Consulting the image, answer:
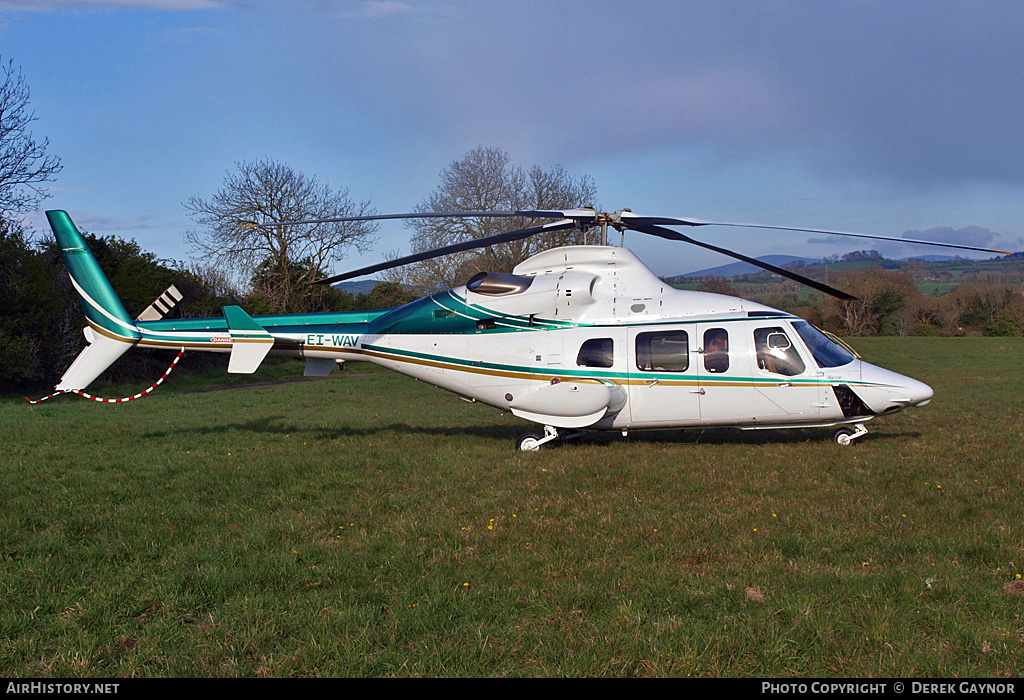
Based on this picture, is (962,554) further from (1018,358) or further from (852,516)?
(1018,358)

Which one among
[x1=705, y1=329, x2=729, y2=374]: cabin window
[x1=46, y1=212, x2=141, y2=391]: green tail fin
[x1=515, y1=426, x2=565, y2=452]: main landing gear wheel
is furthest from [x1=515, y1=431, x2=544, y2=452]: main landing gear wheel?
[x1=46, y1=212, x2=141, y2=391]: green tail fin

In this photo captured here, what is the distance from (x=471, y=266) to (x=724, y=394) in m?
29.4

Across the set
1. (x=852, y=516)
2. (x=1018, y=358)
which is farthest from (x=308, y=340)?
(x=1018, y=358)

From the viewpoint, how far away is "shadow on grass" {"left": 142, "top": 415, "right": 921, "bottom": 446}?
36.1ft

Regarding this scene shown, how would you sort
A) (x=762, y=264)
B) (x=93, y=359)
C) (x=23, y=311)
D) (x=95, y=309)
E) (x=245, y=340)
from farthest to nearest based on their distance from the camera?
(x=23, y=311) < (x=95, y=309) < (x=93, y=359) < (x=245, y=340) < (x=762, y=264)

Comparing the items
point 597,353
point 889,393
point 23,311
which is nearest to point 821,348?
point 889,393

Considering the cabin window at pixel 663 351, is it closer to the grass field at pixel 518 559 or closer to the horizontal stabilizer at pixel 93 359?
the grass field at pixel 518 559

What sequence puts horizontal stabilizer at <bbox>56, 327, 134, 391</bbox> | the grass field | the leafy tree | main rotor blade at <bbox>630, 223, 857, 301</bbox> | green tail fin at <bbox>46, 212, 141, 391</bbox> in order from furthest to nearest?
the leafy tree → green tail fin at <bbox>46, 212, 141, 391</bbox> → horizontal stabilizer at <bbox>56, 327, 134, 391</bbox> → main rotor blade at <bbox>630, 223, 857, 301</bbox> → the grass field

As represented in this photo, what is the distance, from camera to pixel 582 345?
34.8 feet

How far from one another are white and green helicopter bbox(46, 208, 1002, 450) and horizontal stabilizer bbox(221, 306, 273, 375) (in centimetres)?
2

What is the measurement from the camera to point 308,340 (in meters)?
11.7

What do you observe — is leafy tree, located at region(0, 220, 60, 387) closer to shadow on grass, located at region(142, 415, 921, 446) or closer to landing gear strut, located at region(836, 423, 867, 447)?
shadow on grass, located at region(142, 415, 921, 446)

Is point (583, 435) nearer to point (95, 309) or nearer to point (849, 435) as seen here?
point (849, 435)

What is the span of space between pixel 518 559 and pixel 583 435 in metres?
6.57
